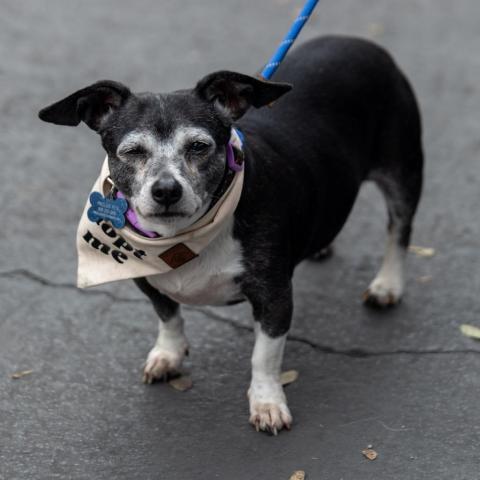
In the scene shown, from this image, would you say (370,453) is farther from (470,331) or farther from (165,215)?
(165,215)

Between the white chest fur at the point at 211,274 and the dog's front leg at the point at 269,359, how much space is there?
126mm

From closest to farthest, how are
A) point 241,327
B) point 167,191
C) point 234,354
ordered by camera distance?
point 167,191 → point 234,354 → point 241,327

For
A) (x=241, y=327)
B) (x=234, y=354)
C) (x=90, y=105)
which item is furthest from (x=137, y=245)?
(x=241, y=327)

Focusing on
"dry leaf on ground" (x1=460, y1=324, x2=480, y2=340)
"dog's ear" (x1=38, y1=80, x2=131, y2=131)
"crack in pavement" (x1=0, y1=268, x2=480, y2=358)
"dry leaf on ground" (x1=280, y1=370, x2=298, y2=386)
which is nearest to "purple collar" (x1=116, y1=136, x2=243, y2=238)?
"dog's ear" (x1=38, y1=80, x2=131, y2=131)

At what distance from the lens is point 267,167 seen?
3.67 m

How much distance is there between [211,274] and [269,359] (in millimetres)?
448

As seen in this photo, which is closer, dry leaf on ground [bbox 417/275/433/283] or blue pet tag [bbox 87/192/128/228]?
blue pet tag [bbox 87/192/128/228]

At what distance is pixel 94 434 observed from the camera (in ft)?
12.2

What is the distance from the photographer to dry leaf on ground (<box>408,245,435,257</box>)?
5.02 metres

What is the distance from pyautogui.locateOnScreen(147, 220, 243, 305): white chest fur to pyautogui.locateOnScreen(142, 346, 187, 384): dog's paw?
475 mm

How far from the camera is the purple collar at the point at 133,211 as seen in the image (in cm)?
340

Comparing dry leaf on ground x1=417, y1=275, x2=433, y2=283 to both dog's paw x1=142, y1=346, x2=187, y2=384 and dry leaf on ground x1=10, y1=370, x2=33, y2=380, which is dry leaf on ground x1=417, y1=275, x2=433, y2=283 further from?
dry leaf on ground x1=10, y1=370, x2=33, y2=380

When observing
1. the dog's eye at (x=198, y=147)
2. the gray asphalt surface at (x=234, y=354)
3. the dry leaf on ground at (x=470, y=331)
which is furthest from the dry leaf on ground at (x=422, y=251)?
the dog's eye at (x=198, y=147)

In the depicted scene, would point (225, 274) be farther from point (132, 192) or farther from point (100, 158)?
point (100, 158)
